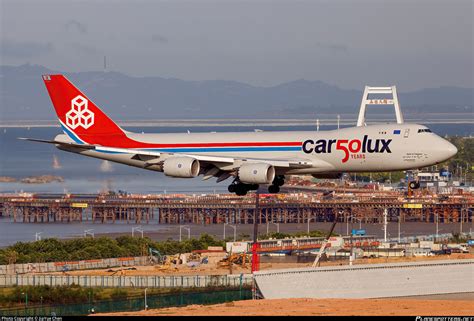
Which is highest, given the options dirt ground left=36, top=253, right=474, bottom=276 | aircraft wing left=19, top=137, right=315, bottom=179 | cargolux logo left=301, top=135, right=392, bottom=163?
cargolux logo left=301, top=135, right=392, bottom=163

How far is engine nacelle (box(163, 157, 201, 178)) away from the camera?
8482cm

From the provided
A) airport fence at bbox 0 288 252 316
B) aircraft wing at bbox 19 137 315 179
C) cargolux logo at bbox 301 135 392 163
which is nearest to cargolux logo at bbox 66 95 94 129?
aircraft wing at bbox 19 137 315 179

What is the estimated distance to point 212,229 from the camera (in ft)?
595

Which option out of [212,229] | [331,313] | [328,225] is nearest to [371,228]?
[328,225]

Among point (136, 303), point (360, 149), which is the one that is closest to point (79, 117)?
point (136, 303)

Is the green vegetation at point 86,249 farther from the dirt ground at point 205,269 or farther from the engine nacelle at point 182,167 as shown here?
the engine nacelle at point 182,167

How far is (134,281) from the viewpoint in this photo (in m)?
90.4

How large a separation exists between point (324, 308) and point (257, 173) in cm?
1183

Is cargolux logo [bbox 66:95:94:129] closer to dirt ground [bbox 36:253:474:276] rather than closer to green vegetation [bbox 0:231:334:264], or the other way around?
dirt ground [bbox 36:253:474:276]

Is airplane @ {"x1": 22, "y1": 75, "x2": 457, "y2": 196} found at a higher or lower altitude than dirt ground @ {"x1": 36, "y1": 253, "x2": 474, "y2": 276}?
higher

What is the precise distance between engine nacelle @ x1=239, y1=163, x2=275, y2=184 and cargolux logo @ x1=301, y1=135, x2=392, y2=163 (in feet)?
10.3

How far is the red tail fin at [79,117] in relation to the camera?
9375 cm

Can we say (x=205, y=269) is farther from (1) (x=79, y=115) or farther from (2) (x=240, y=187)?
(2) (x=240, y=187)

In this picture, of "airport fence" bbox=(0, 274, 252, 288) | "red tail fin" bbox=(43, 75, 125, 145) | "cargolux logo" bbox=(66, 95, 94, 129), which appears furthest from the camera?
"cargolux logo" bbox=(66, 95, 94, 129)
